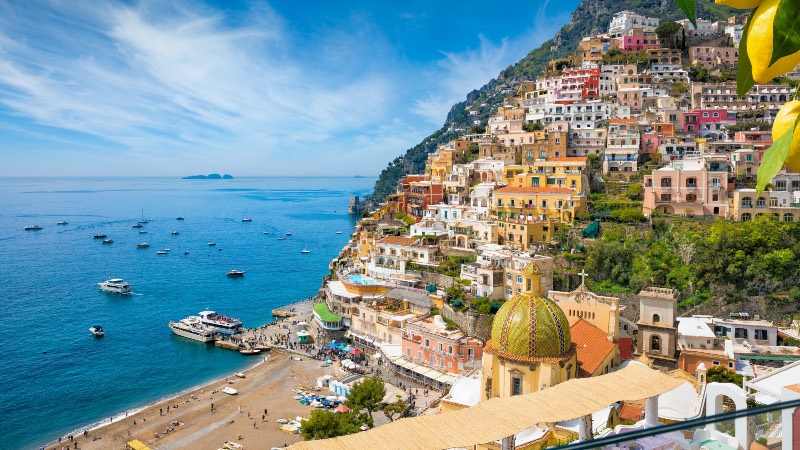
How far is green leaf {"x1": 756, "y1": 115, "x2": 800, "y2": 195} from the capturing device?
1260 mm

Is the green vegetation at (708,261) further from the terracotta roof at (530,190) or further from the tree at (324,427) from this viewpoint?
the tree at (324,427)

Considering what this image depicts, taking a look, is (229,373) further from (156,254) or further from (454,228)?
(156,254)

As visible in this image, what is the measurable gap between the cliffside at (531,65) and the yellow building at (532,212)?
5902cm

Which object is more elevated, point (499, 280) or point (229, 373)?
point (499, 280)

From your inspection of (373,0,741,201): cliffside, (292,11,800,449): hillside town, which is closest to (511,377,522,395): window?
(292,11,800,449): hillside town

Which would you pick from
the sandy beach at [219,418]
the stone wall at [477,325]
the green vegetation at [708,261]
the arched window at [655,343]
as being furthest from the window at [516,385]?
the green vegetation at [708,261]

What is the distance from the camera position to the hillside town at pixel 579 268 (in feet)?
48.6

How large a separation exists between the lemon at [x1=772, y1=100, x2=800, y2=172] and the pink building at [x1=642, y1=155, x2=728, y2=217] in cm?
4038

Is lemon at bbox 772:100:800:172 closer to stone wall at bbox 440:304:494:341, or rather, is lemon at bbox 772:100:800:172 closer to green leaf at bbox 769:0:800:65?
green leaf at bbox 769:0:800:65

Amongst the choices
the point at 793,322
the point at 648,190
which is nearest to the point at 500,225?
the point at 648,190

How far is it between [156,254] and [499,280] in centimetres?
6440

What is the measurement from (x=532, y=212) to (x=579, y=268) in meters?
8.09

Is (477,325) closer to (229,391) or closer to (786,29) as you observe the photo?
(229,391)

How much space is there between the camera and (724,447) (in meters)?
5.10
